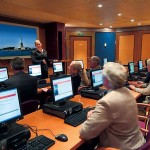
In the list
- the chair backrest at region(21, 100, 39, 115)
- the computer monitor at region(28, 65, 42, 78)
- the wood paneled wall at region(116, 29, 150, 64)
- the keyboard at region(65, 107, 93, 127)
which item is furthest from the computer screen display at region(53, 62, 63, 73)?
the wood paneled wall at region(116, 29, 150, 64)

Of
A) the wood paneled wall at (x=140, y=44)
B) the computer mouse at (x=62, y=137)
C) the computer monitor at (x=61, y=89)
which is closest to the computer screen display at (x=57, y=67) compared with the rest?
the computer monitor at (x=61, y=89)

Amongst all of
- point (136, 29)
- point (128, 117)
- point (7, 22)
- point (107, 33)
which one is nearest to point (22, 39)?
point (7, 22)

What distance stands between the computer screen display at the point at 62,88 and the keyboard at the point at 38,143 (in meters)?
0.62

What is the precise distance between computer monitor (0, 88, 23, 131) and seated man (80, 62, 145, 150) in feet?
1.96

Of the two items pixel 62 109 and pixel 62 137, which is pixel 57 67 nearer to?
pixel 62 109

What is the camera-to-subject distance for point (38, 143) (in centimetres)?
144

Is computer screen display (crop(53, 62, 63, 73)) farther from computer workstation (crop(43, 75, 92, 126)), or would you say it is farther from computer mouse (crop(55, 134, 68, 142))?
computer mouse (crop(55, 134, 68, 142))

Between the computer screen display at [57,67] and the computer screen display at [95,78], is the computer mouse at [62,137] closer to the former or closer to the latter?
the computer screen display at [95,78]

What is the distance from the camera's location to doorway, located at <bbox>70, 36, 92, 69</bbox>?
8873 mm

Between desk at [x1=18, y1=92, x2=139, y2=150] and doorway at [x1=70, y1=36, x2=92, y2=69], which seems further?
doorway at [x1=70, y1=36, x2=92, y2=69]

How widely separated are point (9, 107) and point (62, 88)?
Result: 0.74 m

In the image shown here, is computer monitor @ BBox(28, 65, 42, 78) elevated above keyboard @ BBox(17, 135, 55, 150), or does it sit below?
above

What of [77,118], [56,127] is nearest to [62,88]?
[77,118]

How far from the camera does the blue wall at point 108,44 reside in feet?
30.3
